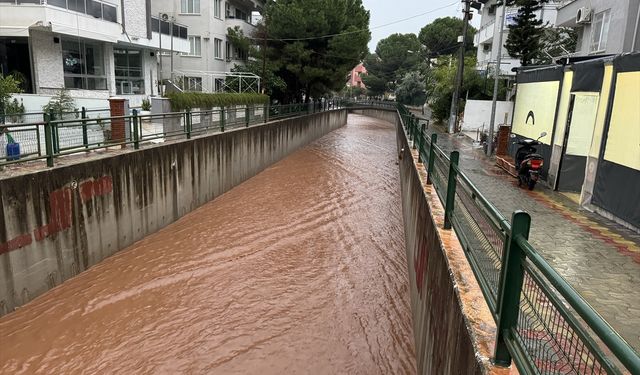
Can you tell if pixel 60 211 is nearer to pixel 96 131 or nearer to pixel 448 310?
pixel 96 131

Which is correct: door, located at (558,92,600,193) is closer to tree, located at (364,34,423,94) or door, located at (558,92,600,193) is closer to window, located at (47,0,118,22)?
window, located at (47,0,118,22)

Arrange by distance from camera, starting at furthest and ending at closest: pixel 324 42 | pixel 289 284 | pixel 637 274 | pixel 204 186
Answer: pixel 324 42 < pixel 204 186 < pixel 289 284 < pixel 637 274

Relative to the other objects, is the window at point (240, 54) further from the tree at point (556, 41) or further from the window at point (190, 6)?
the tree at point (556, 41)

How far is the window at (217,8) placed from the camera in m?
29.4

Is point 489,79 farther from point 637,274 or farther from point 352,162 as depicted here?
point 637,274

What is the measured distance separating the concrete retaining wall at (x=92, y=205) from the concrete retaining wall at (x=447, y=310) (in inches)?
238

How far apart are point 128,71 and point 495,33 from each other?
2578cm

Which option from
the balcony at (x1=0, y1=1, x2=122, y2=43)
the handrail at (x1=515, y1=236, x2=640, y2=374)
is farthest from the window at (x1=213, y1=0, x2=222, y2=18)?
the handrail at (x1=515, y1=236, x2=640, y2=374)

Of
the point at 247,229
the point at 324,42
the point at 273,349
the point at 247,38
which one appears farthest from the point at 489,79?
the point at 273,349

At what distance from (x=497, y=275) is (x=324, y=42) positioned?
92.2 feet

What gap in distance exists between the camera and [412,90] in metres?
62.1

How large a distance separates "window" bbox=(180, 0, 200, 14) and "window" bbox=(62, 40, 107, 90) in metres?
9.03

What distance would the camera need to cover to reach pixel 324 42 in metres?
29.6

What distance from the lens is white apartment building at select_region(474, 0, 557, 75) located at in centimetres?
3153
